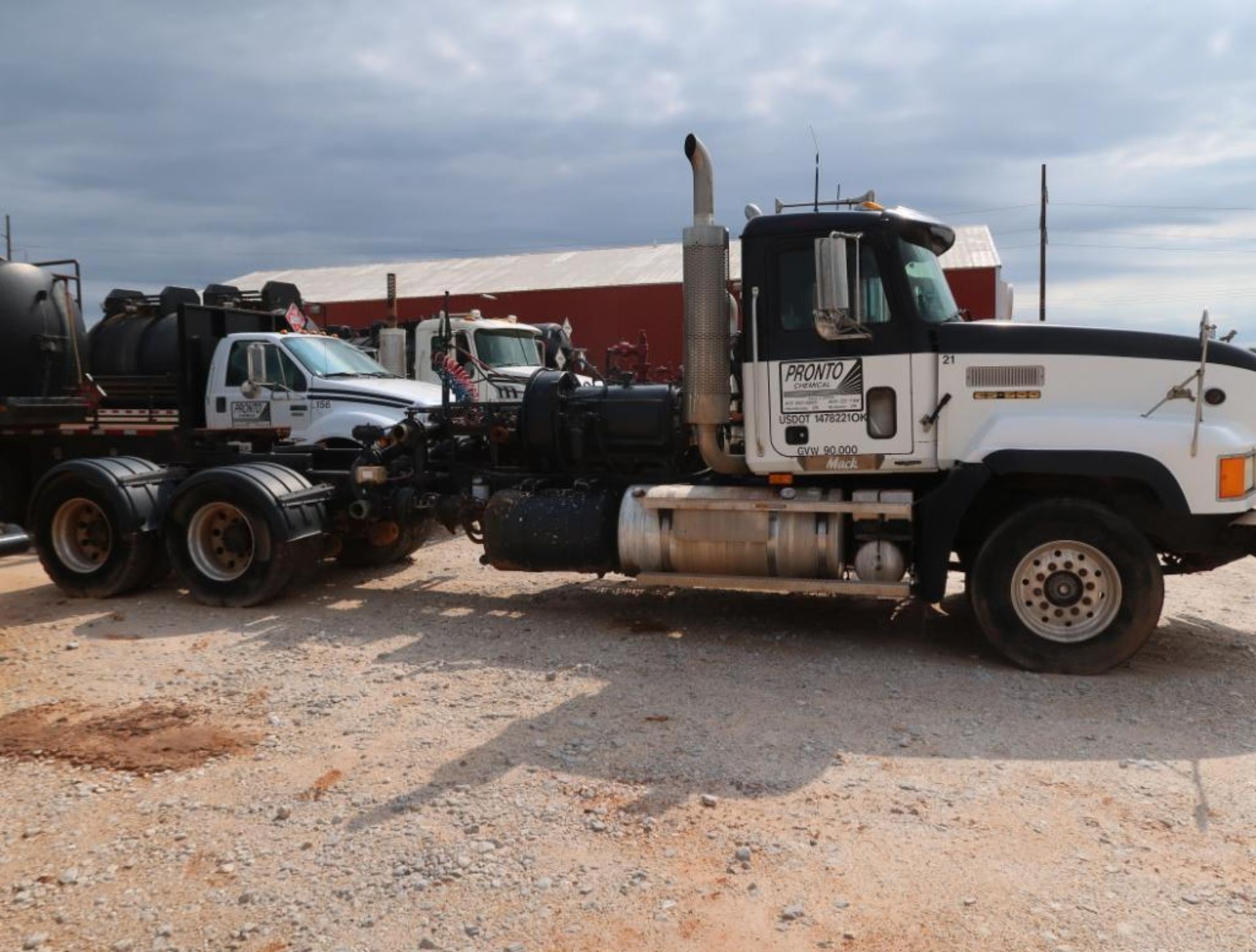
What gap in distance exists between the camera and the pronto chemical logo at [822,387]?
671 cm

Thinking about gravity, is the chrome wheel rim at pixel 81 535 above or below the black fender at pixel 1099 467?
below

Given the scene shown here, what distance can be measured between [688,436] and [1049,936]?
482 centimetres

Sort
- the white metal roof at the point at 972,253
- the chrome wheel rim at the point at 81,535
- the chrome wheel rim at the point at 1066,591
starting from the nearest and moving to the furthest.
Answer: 1. the chrome wheel rim at the point at 1066,591
2. the chrome wheel rim at the point at 81,535
3. the white metal roof at the point at 972,253

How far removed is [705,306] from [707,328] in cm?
15

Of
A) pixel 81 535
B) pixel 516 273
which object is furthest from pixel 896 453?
pixel 516 273

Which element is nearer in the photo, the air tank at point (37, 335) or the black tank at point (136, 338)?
the air tank at point (37, 335)

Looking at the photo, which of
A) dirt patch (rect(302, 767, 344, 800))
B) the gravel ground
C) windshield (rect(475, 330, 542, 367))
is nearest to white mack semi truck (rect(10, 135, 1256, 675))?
the gravel ground

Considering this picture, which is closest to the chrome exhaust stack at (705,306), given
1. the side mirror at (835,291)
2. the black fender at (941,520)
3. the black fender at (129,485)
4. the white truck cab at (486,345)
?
the side mirror at (835,291)

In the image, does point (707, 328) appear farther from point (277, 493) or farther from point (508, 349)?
point (508, 349)

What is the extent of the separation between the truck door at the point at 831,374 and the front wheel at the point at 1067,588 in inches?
35.9

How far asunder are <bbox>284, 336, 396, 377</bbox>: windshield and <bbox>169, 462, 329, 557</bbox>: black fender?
3687mm

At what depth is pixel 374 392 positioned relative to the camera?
1162 cm

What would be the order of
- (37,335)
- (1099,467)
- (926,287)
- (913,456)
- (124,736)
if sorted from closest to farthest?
(124,736)
(1099,467)
(913,456)
(926,287)
(37,335)

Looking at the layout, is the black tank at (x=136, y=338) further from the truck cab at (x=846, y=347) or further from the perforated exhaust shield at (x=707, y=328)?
the truck cab at (x=846, y=347)
